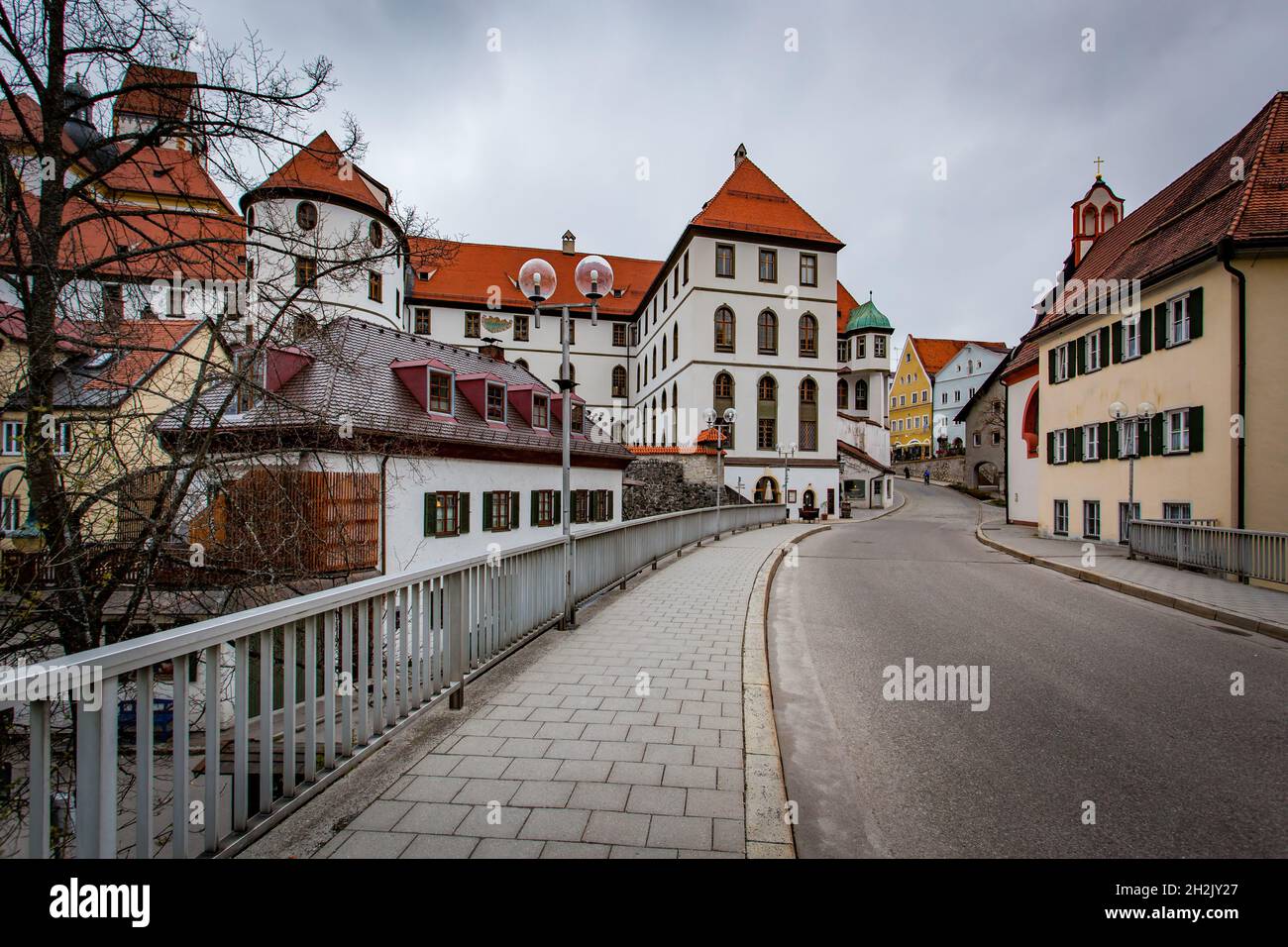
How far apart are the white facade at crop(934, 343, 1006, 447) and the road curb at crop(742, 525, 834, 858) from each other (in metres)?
66.5

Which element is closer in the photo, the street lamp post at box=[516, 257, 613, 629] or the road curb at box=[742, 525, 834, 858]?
the road curb at box=[742, 525, 834, 858]

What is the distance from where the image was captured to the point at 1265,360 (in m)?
14.1

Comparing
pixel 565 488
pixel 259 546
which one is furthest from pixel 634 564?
pixel 259 546

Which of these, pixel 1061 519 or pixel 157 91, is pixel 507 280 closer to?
pixel 1061 519

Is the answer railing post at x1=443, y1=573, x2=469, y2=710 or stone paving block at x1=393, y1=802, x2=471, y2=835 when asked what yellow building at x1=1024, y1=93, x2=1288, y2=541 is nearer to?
railing post at x1=443, y1=573, x2=469, y2=710

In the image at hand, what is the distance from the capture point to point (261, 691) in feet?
9.25

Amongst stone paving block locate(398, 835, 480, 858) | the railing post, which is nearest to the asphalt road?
stone paving block locate(398, 835, 480, 858)

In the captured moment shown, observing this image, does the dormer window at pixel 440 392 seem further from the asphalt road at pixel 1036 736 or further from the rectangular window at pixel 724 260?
the rectangular window at pixel 724 260

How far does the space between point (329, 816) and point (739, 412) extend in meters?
38.2

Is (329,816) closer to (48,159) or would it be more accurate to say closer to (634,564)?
(48,159)

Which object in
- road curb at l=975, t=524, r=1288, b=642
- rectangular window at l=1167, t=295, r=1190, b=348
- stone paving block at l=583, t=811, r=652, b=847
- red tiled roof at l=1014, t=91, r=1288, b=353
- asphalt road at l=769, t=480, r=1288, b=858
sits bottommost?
road curb at l=975, t=524, r=1288, b=642

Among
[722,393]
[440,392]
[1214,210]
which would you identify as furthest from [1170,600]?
[722,393]

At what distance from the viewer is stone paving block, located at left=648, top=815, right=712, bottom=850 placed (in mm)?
2840

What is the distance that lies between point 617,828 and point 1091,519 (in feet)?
75.7
